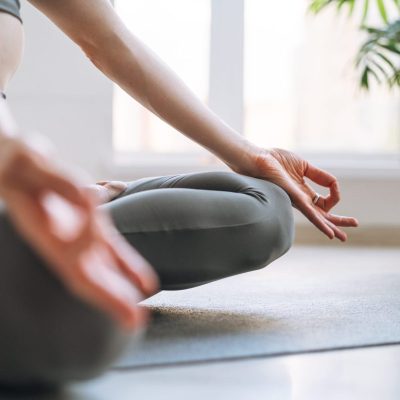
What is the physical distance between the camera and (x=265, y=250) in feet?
4.17

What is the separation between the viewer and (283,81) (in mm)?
3520

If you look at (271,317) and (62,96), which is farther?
(62,96)

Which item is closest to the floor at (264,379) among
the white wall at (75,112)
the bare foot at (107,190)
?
the bare foot at (107,190)

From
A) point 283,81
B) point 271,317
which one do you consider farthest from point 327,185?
point 283,81

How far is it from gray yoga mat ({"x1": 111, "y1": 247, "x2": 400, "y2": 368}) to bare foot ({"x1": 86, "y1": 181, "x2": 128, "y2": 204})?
0.23 m

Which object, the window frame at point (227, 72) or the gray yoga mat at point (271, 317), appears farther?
the window frame at point (227, 72)

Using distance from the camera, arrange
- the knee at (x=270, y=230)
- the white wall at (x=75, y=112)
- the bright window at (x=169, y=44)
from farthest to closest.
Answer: the bright window at (x=169, y=44) < the white wall at (x=75, y=112) < the knee at (x=270, y=230)

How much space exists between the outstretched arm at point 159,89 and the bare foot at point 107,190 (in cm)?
17

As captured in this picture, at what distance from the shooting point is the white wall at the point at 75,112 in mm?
3166

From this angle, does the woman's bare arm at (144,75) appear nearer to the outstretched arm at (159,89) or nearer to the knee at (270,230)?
the outstretched arm at (159,89)

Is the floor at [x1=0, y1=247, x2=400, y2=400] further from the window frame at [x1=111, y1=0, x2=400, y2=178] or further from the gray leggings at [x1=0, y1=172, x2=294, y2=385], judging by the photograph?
the window frame at [x1=111, y1=0, x2=400, y2=178]

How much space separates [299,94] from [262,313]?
7.58ft

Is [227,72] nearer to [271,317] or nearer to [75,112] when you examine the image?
[75,112]

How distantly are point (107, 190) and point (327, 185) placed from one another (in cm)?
45
